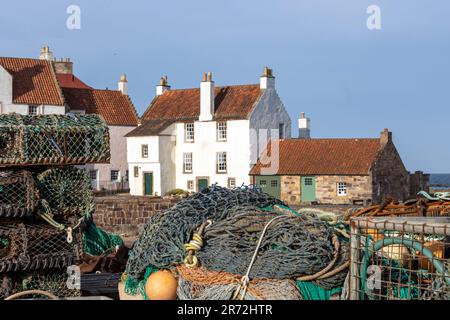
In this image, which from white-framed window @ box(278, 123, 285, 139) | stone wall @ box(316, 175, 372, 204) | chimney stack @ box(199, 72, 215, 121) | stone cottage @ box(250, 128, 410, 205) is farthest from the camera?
white-framed window @ box(278, 123, 285, 139)

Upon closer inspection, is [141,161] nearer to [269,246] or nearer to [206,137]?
[206,137]

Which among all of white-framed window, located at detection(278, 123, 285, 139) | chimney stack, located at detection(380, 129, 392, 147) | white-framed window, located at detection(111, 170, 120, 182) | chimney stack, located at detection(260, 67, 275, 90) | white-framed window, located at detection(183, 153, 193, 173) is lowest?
white-framed window, located at detection(111, 170, 120, 182)

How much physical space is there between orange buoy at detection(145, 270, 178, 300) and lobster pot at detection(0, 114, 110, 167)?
1431 millimetres

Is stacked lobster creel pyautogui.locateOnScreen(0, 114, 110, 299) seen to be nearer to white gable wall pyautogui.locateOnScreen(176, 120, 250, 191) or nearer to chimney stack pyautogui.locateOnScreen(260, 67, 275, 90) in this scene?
white gable wall pyautogui.locateOnScreen(176, 120, 250, 191)

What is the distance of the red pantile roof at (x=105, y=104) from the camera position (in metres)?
51.8

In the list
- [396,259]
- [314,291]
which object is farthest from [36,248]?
[396,259]

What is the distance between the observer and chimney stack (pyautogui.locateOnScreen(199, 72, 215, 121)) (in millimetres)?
47469

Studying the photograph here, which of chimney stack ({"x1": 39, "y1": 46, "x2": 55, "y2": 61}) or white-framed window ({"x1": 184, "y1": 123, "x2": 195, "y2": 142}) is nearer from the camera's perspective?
white-framed window ({"x1": 184, "y1": 123, "x2": 195, "y2": 142})

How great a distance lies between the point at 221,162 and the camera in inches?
1858

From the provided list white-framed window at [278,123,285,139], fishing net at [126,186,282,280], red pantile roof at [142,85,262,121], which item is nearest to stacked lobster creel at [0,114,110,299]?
fishing net at [126,186,282,280]

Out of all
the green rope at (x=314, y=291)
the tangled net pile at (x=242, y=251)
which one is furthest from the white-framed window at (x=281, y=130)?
the green rope at (x=314, y=291)

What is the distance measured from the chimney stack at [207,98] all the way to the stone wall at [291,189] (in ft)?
20.8

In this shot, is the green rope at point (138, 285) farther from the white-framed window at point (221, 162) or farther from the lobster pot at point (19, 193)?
the white-framed window at point (221, 162)
